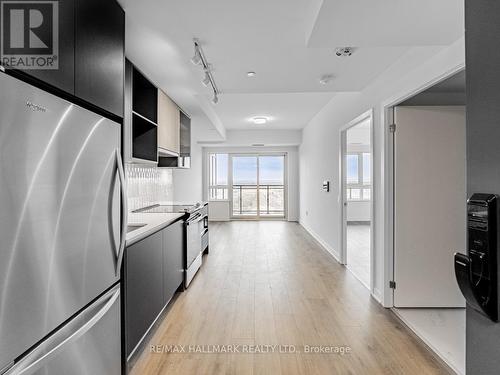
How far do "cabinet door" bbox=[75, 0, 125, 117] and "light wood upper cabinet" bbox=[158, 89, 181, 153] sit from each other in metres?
1.54

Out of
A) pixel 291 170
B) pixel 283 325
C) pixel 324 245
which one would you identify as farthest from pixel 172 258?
pixel 291 170

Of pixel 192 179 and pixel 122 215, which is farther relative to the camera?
pixel 192 179

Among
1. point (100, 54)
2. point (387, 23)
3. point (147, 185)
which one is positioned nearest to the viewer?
point (100, 54)

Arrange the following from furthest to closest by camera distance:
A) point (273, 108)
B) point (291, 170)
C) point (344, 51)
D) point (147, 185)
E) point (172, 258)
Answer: point (291, 170) < point (273, 108) < point (147, 185) < point (172, 258) < point (344, 51)

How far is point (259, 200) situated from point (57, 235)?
8145 mm

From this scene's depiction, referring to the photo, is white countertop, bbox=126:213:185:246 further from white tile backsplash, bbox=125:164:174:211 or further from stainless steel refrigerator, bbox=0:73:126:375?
white tile backsplash, bbox=125:164:174:211

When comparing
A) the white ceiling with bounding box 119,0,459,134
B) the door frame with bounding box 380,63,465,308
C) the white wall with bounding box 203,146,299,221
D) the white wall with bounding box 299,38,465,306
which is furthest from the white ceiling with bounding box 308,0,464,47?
the white wall with bounding box 203,146,299,221

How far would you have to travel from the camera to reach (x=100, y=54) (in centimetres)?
159

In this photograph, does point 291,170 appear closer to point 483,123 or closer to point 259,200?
point 259,200

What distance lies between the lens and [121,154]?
1.87 m

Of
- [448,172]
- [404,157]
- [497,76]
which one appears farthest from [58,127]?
[448,172]

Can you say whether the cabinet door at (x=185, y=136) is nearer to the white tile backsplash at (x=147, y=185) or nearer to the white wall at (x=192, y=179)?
the white tile backsplash at (x=147, y=185)

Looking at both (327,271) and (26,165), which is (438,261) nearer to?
(327,271)

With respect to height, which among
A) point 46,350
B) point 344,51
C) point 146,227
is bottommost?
point 46,350
